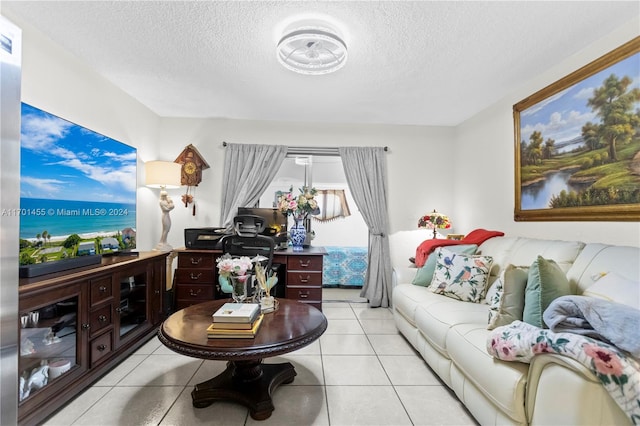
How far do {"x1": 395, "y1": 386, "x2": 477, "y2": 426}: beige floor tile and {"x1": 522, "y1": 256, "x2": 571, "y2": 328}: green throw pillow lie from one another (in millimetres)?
706

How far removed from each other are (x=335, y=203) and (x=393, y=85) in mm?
2377

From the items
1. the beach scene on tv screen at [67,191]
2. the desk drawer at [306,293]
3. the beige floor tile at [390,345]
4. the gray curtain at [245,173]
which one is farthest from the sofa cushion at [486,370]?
the gray curtain at [245,173]

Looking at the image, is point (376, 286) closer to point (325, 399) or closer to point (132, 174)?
point (325, 399)

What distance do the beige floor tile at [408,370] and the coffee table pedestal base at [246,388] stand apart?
2.72 ft

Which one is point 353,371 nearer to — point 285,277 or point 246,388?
point 246,388

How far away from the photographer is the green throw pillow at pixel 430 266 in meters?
2.87

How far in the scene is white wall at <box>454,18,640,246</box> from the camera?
6.69 ft

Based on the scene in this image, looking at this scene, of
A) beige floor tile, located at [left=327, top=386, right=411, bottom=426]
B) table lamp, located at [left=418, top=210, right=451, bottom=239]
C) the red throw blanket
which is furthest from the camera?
table lamp, located at [left=418, top=210, right=451, bottom=239]

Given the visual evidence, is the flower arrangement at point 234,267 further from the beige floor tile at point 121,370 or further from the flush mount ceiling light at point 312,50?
the flush mount ceiling light at point 312,50

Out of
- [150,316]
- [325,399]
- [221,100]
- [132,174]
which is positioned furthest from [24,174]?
[325,399]

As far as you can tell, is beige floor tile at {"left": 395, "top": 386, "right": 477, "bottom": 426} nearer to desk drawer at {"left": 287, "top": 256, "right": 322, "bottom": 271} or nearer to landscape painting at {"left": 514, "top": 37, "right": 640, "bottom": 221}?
desk drawer at {"left": 287, "top": 256, "right": 322, "bottom": 271}

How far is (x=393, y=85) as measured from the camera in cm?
286

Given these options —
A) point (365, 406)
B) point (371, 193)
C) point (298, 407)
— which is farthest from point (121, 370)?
point (371, 193)

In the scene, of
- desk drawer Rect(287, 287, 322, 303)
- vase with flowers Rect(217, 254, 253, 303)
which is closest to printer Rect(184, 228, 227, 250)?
desk drawer Rect(287, 287, 322, 303)
